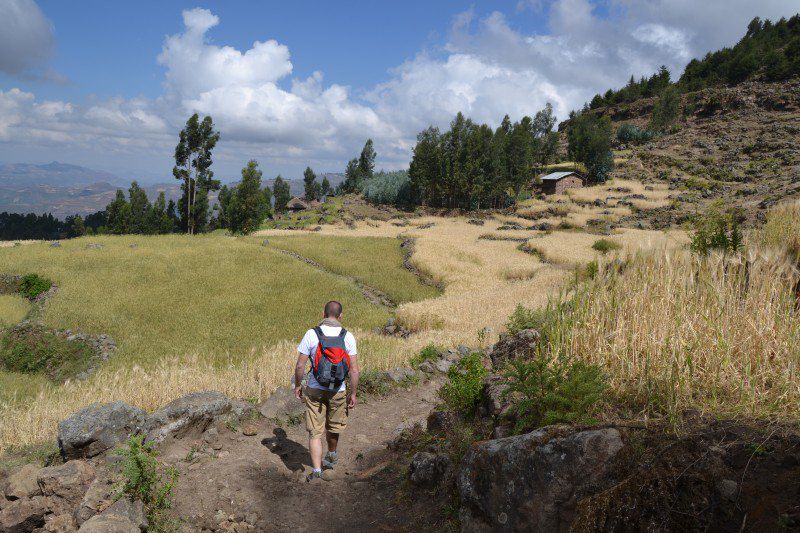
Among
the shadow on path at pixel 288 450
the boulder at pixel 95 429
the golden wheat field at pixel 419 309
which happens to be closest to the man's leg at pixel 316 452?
the shadow on path at pixel 288 450

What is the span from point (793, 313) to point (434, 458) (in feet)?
15.3

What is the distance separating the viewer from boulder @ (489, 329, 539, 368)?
7402 mm

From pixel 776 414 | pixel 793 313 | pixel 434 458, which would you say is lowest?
pixel 434 458

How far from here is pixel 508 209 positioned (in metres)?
84.8

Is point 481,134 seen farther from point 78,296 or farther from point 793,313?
point 793,313

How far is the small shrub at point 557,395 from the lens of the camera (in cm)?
427

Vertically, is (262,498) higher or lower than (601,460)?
lower

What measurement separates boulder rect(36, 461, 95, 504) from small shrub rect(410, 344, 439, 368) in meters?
8.00

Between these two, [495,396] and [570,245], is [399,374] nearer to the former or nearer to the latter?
[495,396]

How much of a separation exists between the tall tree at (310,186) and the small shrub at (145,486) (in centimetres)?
16497

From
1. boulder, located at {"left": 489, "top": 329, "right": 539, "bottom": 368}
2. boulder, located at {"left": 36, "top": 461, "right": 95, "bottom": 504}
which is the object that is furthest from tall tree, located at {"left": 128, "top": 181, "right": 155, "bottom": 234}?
boulder, located at {"left": 489, "top": 329, "right": 539, "bottom": 368}

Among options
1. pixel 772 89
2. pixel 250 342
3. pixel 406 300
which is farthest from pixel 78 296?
pixel 772 89

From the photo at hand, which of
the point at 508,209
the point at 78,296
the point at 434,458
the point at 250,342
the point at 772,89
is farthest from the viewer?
the point at 772,89

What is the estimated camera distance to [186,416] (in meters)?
7.52
